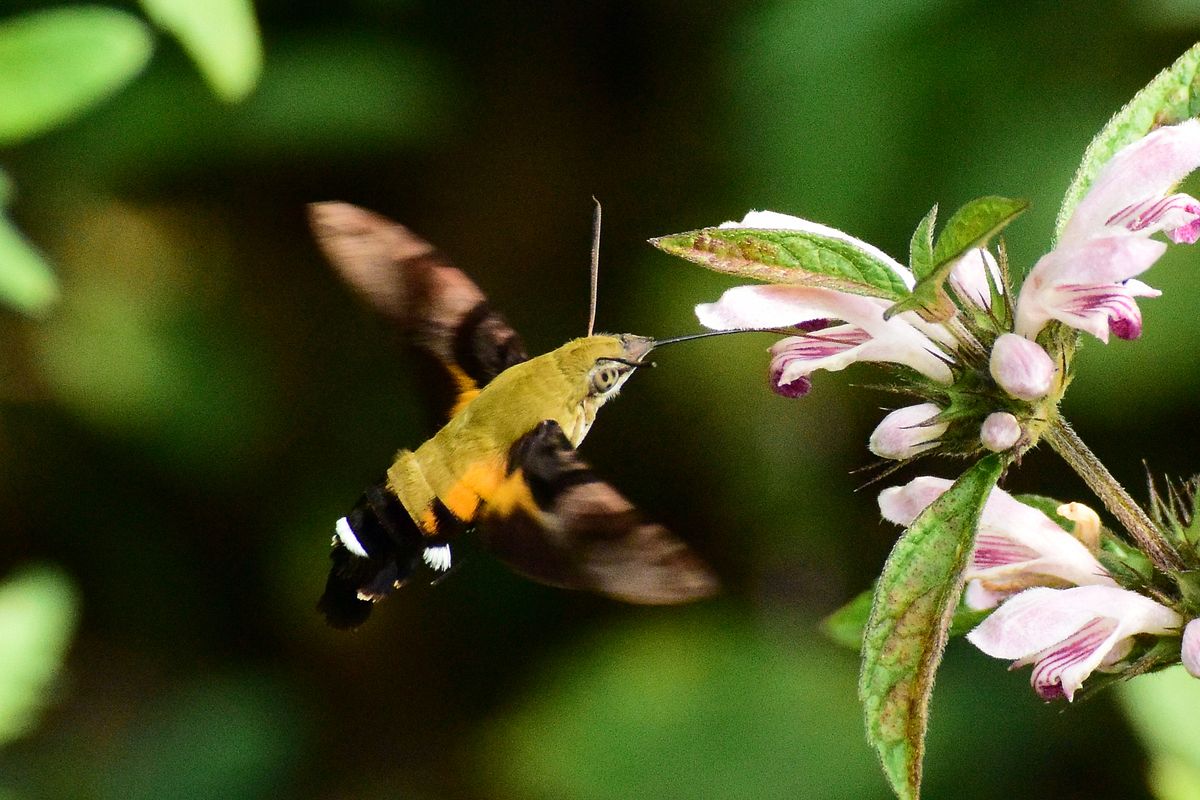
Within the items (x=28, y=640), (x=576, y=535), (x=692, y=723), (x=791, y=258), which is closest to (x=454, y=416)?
(x=576, y=535)

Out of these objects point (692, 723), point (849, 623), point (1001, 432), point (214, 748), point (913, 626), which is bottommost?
point (214, 748)

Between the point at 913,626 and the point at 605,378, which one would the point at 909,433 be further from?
the point at 605,378

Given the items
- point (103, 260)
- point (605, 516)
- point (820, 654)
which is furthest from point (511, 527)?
point (103, 260)

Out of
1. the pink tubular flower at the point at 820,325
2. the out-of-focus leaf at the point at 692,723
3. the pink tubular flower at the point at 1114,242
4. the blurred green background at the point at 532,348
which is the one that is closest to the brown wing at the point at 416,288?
the pink tubular flower at the point at 820,325

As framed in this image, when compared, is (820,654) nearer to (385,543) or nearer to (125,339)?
(385,543)

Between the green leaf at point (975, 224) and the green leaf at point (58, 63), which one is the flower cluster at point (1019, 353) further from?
the green leaf at point (58, 63)
